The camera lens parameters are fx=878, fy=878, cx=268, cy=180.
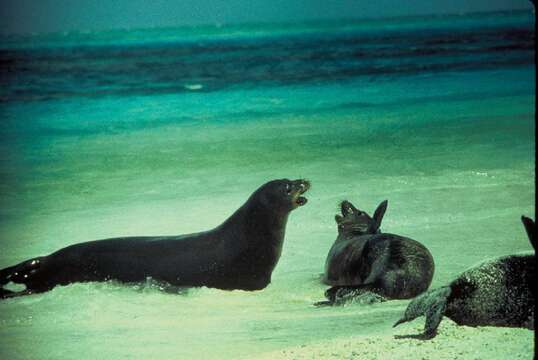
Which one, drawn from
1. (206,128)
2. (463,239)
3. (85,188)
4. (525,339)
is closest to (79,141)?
(206,128)

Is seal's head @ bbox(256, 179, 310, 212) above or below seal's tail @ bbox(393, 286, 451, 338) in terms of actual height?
above

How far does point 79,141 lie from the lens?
13.5 metres

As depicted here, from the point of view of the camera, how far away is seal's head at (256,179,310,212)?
17.0 ft

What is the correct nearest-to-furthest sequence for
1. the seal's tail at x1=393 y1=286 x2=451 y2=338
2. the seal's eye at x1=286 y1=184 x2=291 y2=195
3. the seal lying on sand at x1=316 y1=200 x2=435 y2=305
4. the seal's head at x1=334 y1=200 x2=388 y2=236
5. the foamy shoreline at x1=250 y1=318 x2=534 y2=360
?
the foamy shoreline at x1=250 y1=318 x2=534 y2=360 < the seal's tail at x1=393 y1=286 x2=451 y2=338 < the seal lying on sand at x1=316 y1=200 x2=435 y2=305 < the seal's head at x1=334 y1=200 x2=388 y2=236 < the seal's eye at x1=286 y1=184 x2=291 y2=195

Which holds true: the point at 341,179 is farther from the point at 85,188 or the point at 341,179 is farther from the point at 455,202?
the point at 85,188

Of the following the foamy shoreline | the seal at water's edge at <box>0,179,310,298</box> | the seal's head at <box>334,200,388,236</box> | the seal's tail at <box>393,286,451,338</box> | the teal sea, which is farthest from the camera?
the seal's head at <box>334,200,388,236</box>

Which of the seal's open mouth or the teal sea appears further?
the seal's open mouth

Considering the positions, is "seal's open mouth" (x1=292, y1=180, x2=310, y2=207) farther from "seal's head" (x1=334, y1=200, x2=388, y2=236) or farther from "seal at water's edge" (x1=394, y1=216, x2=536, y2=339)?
"seal at water's edge" (x1=394, y1=216, x2=536, y2=339)

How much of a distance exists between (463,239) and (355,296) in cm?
167

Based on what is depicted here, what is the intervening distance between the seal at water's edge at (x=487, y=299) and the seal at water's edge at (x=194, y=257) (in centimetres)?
144

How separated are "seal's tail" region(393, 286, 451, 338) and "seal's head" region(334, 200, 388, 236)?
4.33 ft

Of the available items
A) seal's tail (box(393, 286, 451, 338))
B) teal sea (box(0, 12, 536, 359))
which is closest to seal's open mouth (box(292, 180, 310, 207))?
teal sea (box(0, 12, 536, 359))

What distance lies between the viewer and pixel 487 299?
12.1 ft

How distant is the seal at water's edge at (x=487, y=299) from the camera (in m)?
3.64
